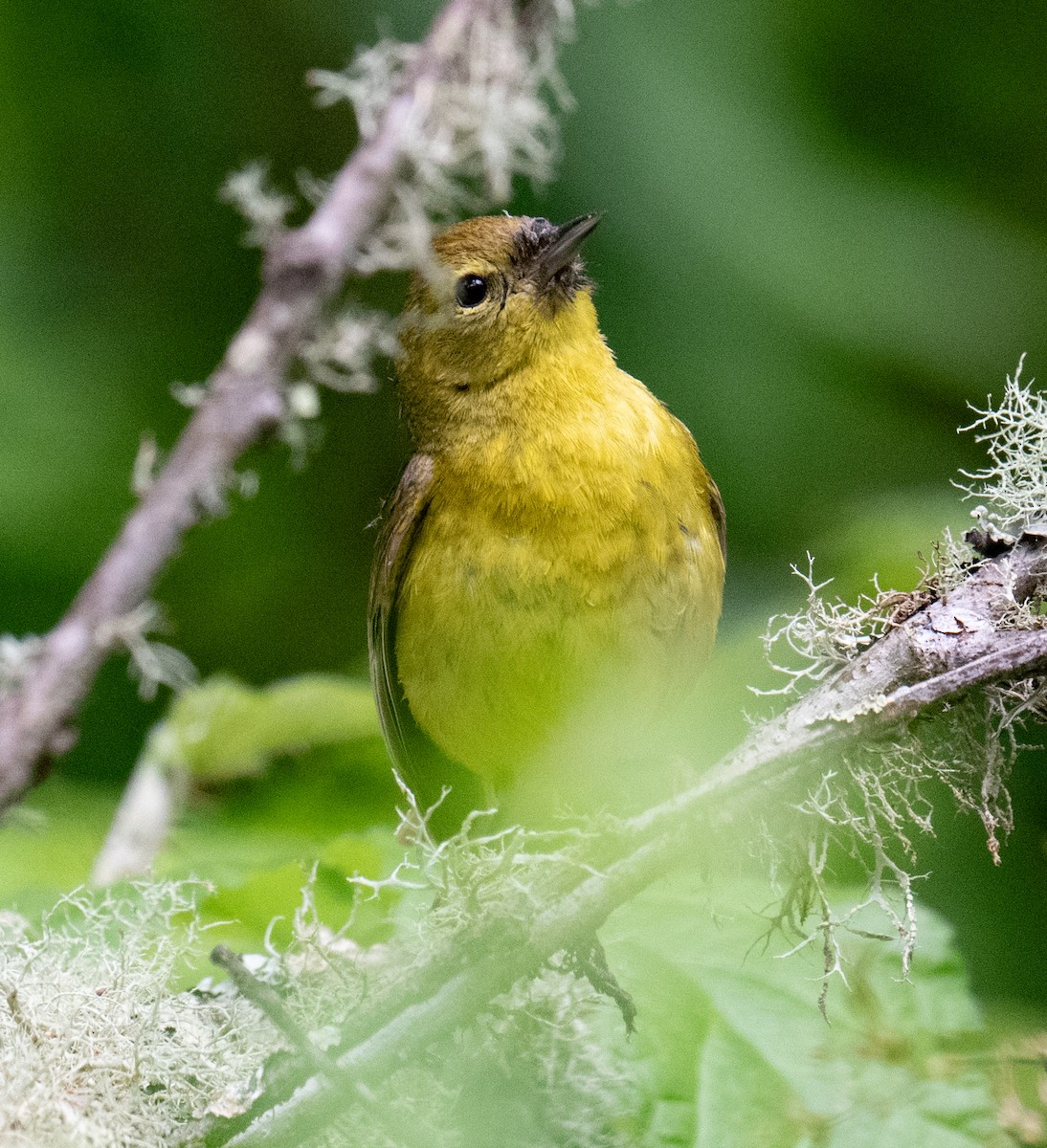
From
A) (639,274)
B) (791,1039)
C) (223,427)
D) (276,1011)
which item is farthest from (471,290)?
(276,1011)

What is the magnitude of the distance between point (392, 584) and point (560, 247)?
33.9 inches

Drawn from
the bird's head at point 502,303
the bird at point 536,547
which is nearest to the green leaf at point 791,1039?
the bird at point 536,547

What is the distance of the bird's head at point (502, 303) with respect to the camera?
3.39 m

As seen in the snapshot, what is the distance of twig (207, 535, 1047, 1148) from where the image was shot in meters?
1.84

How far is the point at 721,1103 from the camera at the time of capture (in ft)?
7.82

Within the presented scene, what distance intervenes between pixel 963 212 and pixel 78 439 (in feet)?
8.29

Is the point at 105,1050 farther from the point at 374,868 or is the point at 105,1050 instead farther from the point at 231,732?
the point at 231,732

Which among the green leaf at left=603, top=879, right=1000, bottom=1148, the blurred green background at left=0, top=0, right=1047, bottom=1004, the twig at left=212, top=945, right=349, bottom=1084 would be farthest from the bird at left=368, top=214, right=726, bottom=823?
the twig at left=212, top=945, right=349, bottom=1084

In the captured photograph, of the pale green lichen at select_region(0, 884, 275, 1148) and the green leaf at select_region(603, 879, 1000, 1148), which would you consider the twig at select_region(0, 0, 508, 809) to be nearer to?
the pale green lichen at select_region(0, 884, 275, 1148)

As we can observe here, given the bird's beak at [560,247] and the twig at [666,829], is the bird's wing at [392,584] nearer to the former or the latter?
the bird's beak at [560,247]

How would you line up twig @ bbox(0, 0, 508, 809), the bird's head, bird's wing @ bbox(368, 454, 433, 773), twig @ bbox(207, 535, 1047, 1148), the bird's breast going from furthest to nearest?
the bird's head < bird's wing @ bbox(368, 454, 433, 773) < the bird's breast < twig @ bbox(0, 0, 508, 809) < twig @ bbox(207, 535, 1047, 1148)

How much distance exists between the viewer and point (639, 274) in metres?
3.97

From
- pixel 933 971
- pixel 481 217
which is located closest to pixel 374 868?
pixel 933 971

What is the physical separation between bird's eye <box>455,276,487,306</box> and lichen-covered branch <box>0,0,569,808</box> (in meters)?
0.36
